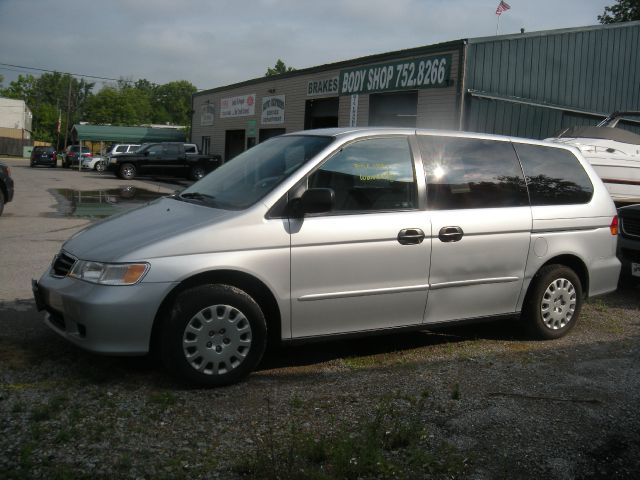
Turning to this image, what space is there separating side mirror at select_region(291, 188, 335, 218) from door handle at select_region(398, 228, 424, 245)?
65 cm

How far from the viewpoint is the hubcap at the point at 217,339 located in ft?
13.7

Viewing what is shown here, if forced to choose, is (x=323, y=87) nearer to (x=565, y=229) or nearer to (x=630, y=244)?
(x=630, y=244)

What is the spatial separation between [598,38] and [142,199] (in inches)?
535

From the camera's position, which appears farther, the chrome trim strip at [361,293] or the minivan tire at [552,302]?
the minivan tire at [552,302]

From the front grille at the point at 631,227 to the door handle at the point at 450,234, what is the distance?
3.92 metres

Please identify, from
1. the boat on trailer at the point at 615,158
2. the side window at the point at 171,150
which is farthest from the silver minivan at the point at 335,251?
the side window at the point at 171,150

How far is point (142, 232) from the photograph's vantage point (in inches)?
171

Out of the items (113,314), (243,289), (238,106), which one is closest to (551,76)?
(243,289)

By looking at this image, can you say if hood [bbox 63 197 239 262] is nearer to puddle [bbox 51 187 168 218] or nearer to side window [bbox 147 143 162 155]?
puddle [bbox 51 187 168 218]

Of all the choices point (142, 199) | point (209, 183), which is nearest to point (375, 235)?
point (209, 183)

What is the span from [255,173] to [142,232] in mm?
1042

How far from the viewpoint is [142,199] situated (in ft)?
62.7

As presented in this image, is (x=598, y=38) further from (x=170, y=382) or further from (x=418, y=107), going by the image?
(x=170, y=382)

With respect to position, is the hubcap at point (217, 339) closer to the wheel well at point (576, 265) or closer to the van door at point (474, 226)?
the van door at point (474, 226)
